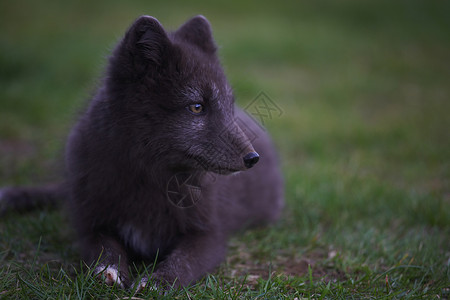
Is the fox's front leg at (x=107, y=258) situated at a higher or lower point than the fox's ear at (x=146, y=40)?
lower

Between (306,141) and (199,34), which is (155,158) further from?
(306,141)

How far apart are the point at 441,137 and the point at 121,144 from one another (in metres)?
6.66

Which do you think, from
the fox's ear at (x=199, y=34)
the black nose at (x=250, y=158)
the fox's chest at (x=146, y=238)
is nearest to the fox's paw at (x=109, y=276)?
the fox's chest at (x=146, y=238)

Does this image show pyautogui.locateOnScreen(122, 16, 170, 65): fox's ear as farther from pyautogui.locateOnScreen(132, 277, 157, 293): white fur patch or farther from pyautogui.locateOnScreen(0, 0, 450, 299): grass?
pyautogui.locateOnScreen(132, 277, 157, 293): white fur patch

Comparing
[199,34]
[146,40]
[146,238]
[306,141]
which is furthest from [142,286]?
[306,141]

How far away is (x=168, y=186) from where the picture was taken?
3600 millimetres

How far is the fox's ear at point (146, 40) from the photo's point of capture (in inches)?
129

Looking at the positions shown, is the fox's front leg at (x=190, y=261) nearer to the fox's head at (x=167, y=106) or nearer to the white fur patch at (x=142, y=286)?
the white fur patch at (x=142, y=286)

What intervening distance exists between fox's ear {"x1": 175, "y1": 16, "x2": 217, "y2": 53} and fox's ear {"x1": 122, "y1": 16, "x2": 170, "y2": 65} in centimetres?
65

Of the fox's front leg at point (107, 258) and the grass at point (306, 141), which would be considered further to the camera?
the grass at point (306, 141)

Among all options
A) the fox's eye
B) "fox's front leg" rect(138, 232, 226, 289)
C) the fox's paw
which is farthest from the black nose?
the fox's paw

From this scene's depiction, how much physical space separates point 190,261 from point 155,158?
881mm

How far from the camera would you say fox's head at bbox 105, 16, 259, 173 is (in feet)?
10.9

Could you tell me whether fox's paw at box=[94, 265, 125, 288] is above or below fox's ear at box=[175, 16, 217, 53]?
below
